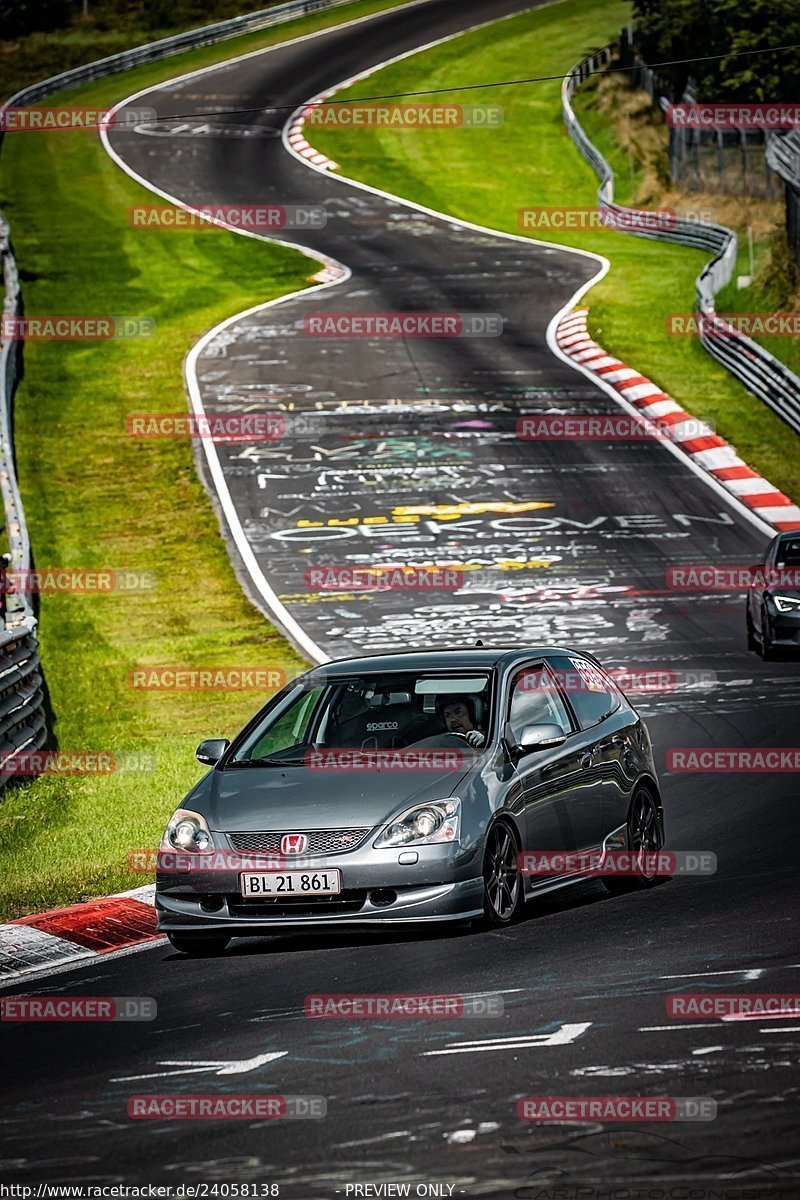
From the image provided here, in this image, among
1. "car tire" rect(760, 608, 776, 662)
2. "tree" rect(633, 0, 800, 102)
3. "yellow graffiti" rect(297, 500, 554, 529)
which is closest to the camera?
"car tire" rect(760, 608, 776, 662)

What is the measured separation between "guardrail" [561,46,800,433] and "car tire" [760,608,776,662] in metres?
11.7

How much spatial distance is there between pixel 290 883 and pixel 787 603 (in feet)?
39.0

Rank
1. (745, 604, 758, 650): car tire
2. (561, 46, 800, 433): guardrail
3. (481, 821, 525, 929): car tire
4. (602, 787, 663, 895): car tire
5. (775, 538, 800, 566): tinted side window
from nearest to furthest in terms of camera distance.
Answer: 1. (481, 821, 525, 929): car tire
2. (602, 787, 663, 895): car tire
3. (745, 604, 758, 650): car tire
4. (775, 538, 800, 566): tinted side window
5. (561, 46, 800, 433): guardrail

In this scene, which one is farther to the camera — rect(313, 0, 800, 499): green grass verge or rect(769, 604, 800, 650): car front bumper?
rect(313, 0, 800, 499): green grass verge

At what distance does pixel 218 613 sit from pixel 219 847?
1546cm

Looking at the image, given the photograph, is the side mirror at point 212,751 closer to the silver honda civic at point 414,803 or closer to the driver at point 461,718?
the silver honda civic at point 414,803

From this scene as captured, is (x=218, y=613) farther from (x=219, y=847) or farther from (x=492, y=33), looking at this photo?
(x=492, y=33)

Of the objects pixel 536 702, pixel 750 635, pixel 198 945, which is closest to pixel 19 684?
pixel 536 702

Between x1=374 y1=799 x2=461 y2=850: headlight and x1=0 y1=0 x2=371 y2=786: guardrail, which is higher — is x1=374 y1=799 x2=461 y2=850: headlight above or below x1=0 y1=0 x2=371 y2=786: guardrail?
above

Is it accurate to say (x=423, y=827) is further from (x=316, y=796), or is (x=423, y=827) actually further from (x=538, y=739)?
(x=538, y=739)

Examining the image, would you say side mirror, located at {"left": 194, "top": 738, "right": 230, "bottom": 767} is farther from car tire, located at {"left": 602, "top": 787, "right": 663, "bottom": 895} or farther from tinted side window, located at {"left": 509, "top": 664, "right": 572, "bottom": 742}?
car tire, located at {"left": 602, "top": 787, "right": 663, "bottom": 895}

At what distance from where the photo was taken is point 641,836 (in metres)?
11.2

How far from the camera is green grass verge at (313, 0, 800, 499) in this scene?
35.8 metres

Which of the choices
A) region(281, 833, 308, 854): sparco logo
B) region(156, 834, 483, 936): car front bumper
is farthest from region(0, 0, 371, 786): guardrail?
region(281, 833, 308, 854): sparco logo
